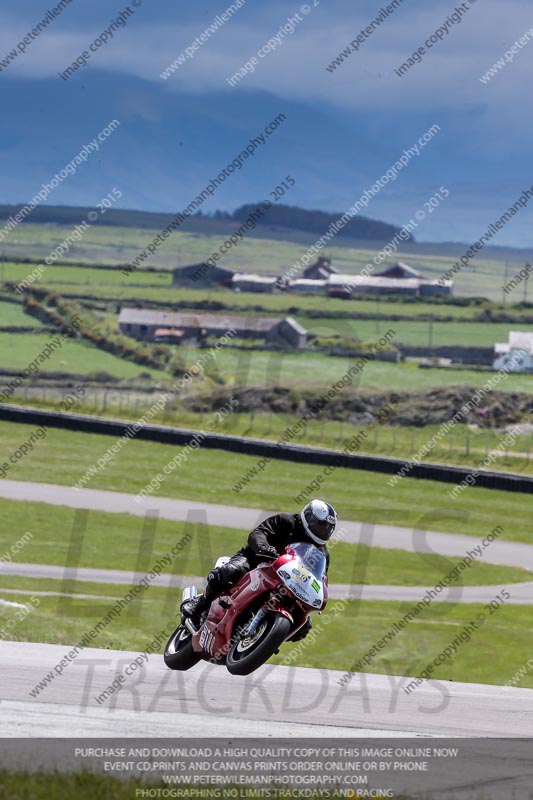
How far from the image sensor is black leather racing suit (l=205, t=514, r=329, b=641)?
14320 millimetres

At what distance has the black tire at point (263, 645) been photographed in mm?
13555

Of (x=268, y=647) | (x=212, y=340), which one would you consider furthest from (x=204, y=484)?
(x=212, y=340)

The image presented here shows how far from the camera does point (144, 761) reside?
1342 centimetres

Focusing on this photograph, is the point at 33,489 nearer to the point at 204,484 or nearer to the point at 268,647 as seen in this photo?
the point at 204,484

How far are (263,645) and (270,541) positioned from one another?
1347mm

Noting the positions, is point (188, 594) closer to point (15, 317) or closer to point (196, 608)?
point (196, 608)

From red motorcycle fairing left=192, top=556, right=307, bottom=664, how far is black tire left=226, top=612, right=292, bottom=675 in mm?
115

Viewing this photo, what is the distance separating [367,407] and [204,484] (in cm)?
3216

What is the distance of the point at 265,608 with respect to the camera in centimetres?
1386

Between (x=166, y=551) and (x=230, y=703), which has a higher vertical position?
(x=230, y=703)

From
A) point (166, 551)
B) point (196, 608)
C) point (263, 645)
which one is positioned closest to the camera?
point (263, 645)

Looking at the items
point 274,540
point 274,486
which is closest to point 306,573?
point 274,540

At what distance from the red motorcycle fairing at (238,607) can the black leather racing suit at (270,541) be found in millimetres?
163

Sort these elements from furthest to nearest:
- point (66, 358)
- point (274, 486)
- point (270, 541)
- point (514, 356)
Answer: point (514, 356) → point (66, 358) → point (274, 486) → point (270, 541)
